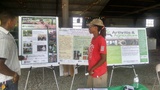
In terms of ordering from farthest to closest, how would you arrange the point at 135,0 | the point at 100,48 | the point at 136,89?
the point at 135,0
the point at 100,48
the point at 136,89

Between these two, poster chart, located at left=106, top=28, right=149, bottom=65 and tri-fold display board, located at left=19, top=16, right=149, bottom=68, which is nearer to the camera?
tri-fold display board, located at left=19, top=16, right=149, bottom=68

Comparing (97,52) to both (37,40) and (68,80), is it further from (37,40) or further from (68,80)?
(68,80)

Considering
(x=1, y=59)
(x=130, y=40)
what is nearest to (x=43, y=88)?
(x=130, y=40)

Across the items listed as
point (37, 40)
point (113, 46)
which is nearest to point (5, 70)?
point (37, 40)

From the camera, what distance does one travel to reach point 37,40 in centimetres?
273

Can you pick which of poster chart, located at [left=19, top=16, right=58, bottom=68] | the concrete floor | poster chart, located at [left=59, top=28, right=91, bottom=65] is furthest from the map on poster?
the concrete floor

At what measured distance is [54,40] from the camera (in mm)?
2842

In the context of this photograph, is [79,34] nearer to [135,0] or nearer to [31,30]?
[31,30]

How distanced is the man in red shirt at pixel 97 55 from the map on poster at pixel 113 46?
0.97 m

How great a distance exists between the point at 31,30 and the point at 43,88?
4.84 ft

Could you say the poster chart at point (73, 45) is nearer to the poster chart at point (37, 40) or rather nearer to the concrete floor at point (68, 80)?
the poster chart at point (37, 40)

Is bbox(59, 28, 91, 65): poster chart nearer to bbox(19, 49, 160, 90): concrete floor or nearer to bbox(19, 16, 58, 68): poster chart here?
bbox(19, 16, 58, 68): poster chart

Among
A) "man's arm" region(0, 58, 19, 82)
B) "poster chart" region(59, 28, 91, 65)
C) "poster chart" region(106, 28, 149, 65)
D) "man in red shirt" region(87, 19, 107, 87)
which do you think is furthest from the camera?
"poster chart" region(106, 28, 149, 65)

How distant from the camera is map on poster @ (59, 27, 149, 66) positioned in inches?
118
